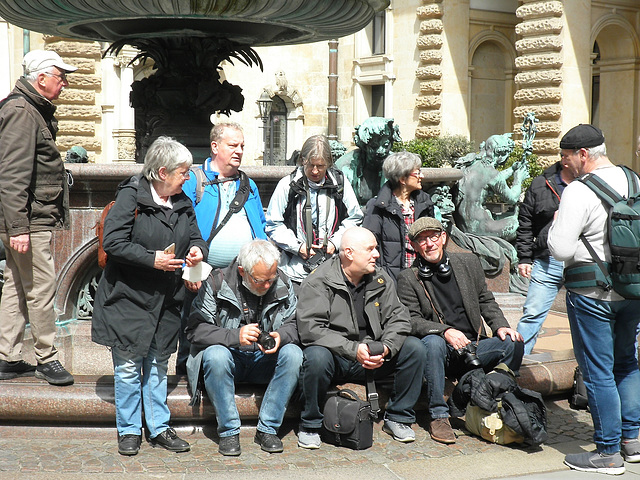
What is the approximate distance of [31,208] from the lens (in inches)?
216

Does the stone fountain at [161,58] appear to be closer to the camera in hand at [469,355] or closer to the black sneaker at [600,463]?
the camera in hand at [469,355]

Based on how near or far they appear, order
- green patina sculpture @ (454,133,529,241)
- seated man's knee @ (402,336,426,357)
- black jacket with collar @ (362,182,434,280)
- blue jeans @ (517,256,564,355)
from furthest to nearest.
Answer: green patina sculpture @ (454,133,529,241), blue jeans @ (517,256,564,355), black jacket with collar @ (362,182,434,280), seated man's knee @ (402,336,426,357)

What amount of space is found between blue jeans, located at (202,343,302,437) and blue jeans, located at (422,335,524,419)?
86 cm

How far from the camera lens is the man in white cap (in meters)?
5.29

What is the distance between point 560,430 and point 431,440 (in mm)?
910

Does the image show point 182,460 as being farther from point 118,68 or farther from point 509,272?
point 118,68

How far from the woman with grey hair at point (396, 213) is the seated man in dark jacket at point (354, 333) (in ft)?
2.33

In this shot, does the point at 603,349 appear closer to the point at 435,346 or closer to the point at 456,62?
the point at 435,346

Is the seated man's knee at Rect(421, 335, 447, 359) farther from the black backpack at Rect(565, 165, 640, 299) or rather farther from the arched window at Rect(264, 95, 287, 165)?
the arched window at Rect(264, 95, 287, 165)

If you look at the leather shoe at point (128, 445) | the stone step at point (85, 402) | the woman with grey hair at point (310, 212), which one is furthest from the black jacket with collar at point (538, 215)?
the leather shoe at point (128, 445)

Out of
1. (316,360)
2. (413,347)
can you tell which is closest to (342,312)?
(316,360)

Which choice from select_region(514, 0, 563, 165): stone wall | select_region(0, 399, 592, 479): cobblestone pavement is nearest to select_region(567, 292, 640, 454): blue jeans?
select_region(0, 399, 592, 479): cobblestone pavement

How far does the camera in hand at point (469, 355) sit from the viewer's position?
5.73 metres

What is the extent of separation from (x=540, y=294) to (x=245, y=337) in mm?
2451
